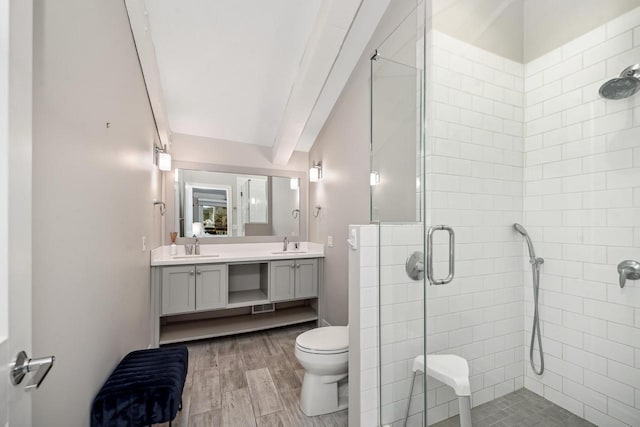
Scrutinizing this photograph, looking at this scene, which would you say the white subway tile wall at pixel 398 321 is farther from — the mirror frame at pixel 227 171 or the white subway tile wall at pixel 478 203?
the mirror frame at pixel 227 171

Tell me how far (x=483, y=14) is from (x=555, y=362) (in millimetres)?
2107

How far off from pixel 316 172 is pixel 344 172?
0.70 m

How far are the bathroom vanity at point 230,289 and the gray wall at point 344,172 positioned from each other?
277 mm

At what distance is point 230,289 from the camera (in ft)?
10.4

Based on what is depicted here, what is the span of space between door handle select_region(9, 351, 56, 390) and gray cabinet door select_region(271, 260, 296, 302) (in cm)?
225

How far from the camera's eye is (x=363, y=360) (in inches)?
55.5

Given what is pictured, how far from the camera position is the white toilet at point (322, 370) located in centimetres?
162

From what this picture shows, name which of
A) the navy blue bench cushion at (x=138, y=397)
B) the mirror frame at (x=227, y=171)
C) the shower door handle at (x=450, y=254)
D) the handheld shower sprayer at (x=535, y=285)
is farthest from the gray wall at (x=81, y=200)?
the handheld shower sprayer at (x=535, y=285)

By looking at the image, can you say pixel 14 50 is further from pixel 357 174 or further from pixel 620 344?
pixel 620 344

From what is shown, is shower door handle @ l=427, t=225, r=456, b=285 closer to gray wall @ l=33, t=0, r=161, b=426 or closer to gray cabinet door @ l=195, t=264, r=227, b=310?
gray wall @ l=33, t=0, r=161, b=426

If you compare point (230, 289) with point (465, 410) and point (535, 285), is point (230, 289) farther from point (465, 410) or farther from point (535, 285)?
point (535, 285)

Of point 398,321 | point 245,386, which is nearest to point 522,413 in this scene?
point 398,321

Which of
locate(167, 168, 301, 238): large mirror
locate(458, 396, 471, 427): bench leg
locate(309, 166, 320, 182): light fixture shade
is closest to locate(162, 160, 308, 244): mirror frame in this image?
locate(167, 168, 301, 238): large mirror

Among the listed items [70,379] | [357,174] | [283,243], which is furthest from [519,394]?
[283,243]
